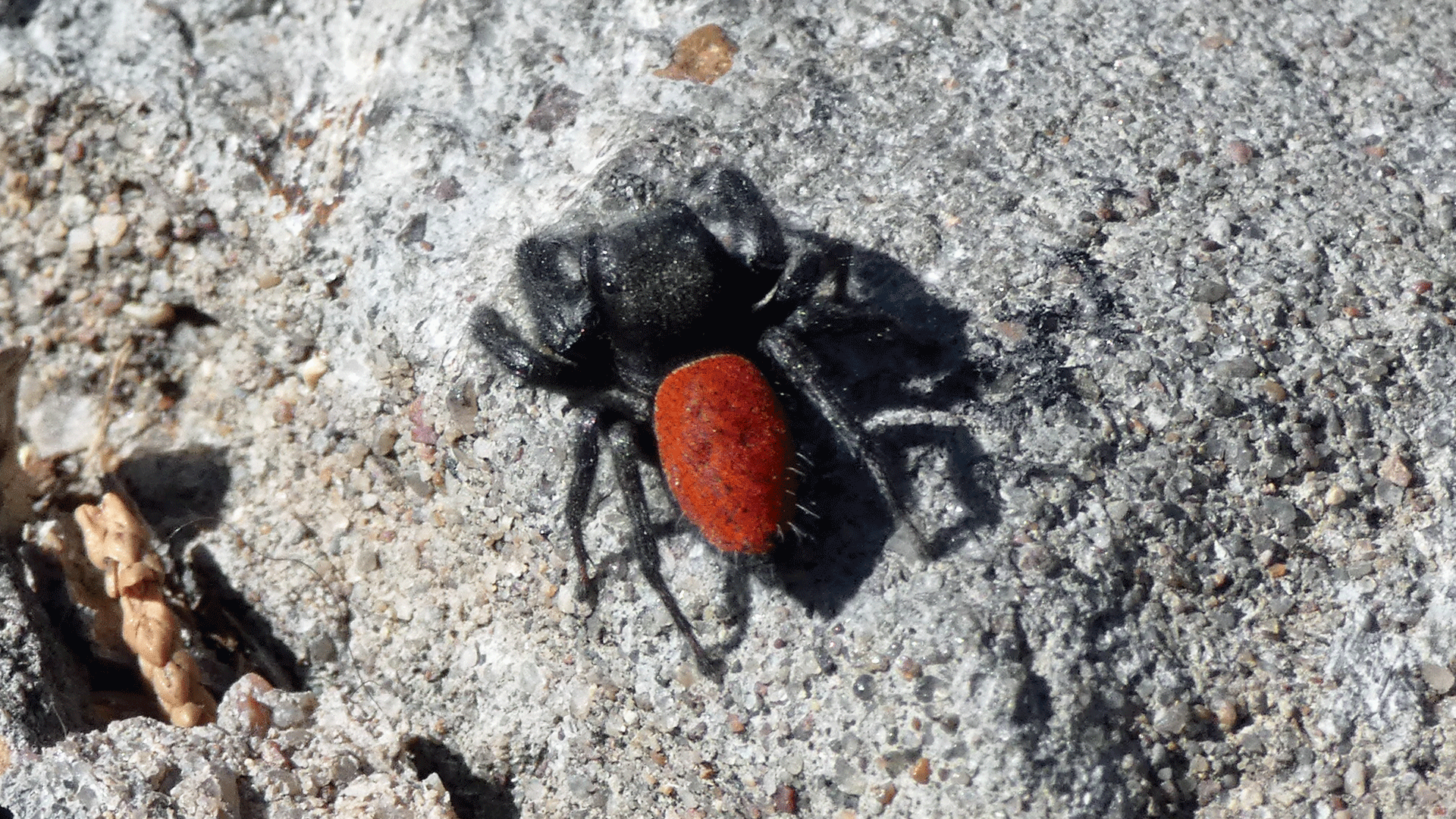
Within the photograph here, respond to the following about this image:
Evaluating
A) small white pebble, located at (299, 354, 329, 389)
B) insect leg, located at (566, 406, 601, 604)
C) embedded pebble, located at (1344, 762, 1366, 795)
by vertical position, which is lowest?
embedded pebble, located at (1344, 762, 1366, 795)

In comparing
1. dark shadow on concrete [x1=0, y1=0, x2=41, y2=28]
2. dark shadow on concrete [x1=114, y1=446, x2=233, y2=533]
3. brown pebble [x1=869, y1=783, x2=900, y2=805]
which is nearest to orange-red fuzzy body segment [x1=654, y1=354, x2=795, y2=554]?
brown pebble [x1=869, y1=783, x2=900, y2=805]

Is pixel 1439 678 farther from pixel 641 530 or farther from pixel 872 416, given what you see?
pixel 641 530

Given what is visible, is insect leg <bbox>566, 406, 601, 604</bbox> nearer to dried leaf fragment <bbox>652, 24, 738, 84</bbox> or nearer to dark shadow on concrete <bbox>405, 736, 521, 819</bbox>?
dark shadow on concrete <bbox>405, 736, 521, 819</bbox>

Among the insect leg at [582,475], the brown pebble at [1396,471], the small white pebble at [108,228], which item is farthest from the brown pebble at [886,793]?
the small white pebble at [108,228]

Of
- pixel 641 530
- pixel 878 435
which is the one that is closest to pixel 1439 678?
pixel 878 435

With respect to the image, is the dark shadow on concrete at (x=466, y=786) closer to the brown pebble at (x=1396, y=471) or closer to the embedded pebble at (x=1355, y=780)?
the embedded pebble at (x=1355, y=780)

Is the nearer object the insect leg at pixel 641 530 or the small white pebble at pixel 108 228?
the insect leg at pixel 641 530
